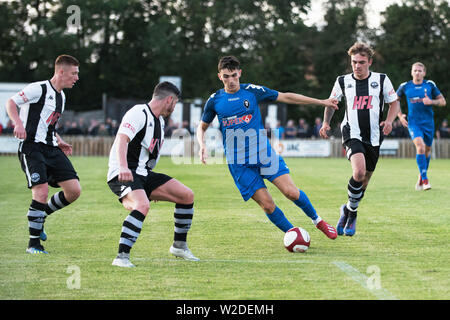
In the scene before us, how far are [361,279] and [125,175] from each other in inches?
90.8

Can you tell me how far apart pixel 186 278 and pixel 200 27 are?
54.2m

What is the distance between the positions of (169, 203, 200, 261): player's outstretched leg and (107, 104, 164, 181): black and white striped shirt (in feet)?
1.96

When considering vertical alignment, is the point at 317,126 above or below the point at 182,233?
above

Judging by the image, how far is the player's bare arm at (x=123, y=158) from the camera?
6.62 meters

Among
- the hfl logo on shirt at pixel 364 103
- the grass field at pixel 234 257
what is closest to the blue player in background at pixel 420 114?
the grass field at pixel 234 257

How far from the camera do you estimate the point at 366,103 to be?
9125 millimetres

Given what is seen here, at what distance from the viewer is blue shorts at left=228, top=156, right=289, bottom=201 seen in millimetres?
8250

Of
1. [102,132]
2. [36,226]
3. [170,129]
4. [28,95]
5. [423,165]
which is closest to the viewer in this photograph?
[36,226]

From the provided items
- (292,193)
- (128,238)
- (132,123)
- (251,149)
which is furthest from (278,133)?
(128,238)

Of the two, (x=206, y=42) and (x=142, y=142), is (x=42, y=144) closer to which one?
(x=142, y=142)

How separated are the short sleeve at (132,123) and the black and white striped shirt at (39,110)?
5.44 ft

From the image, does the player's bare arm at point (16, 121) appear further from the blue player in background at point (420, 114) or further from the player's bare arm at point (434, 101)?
the blue player in background at point (420, 114)

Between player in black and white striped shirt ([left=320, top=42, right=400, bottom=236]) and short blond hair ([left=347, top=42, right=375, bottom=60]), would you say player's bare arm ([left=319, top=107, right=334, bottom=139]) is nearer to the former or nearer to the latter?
player in black and white striped shirt ([left=320, top=42, right=400, bottom=236])

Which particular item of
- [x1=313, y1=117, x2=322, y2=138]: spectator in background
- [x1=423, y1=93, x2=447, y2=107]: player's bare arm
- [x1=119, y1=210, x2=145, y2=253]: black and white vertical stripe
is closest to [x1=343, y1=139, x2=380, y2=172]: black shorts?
[x1=119, y1=210, x2=145, y2=253]: black and white vertical stripe
